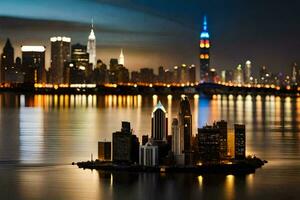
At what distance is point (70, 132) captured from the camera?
23.5 m

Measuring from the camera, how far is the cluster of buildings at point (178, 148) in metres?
15.4

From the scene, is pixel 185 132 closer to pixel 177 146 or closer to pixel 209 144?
pixel 209 144

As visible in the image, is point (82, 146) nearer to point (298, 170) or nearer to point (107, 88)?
point (298, 170)

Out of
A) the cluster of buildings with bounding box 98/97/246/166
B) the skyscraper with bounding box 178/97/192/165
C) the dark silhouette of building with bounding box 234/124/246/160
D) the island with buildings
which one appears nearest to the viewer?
the island with buildings

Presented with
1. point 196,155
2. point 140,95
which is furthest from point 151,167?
point 140,95

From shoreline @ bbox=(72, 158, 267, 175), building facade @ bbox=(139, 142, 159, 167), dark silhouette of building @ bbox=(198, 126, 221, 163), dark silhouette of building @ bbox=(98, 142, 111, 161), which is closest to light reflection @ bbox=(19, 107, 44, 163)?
dark silhouette of building @ bbox=(98, 142, 111, 161)

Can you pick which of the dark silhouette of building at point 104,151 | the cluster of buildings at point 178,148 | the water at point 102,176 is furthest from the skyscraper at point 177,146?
the dark silhouette of building at point 104,151

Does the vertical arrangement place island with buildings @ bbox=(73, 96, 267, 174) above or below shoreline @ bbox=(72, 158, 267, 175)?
above

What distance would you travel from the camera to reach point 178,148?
634 inches

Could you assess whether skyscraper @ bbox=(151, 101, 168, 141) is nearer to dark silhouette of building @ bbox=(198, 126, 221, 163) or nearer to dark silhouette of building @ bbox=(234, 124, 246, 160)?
dark silhouette of building @ bbox=(198, 126, 221, 163)

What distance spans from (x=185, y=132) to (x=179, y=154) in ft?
4.28

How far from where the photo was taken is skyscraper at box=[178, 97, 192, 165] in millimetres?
15708

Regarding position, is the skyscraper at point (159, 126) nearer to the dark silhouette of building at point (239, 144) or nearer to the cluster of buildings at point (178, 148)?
the cluster of buildings at point (178, 148)

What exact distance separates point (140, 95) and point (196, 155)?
4845cm
